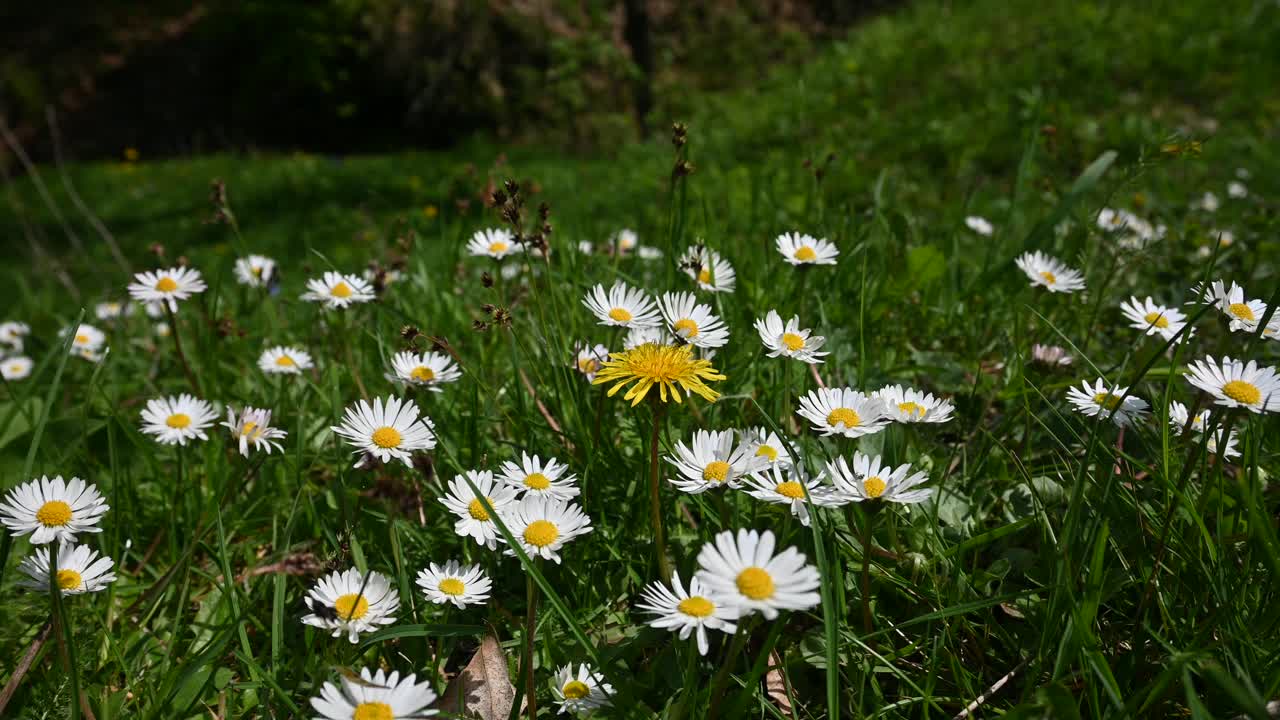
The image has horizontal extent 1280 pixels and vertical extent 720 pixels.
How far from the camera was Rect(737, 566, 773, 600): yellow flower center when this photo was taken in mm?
831

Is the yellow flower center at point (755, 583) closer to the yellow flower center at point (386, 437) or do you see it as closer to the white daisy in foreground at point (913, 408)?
the white daisy in foreground at point (913, 408)

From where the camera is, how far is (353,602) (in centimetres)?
108

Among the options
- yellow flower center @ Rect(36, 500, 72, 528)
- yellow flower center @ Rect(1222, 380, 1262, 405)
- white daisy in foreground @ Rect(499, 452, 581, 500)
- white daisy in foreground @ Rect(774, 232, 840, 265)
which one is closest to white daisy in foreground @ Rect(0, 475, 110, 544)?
yellow flower center @ Rect(36, 500, 72, 528)

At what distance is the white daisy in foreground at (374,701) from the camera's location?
2.79ft

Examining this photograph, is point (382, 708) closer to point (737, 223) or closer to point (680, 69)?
point (737, 223)

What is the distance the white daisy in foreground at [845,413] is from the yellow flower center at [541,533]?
388 millimetres

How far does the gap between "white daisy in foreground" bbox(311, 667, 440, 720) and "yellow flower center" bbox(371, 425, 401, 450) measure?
1.27 ft

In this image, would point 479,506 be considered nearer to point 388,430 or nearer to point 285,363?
point 388,430

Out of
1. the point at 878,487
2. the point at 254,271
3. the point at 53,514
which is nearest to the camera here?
the point at 878,487

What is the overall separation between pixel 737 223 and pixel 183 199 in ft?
21.7

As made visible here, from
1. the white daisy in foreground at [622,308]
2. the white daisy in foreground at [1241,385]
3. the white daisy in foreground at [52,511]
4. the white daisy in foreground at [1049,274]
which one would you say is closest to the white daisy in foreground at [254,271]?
the white daisy in foreground at [52,511]

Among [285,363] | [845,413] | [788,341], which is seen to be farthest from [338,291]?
[845,413]

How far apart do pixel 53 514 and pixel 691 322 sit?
939mm

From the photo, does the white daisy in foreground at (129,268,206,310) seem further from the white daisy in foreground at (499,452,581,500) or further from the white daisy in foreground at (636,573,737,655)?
the white daisy in foreground at (636,573,737,655)
